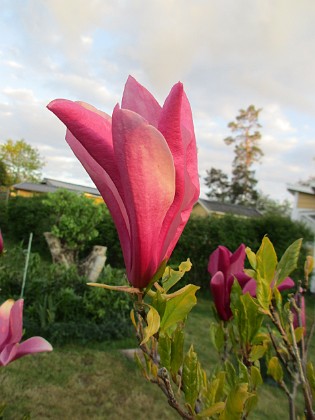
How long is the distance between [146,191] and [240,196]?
3459 cm

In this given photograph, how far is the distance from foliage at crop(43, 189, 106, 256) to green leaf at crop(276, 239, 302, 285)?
7276 millimetres

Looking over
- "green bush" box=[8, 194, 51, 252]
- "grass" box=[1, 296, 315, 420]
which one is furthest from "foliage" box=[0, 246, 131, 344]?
"green bush" box=[8, 194, 51, 252]

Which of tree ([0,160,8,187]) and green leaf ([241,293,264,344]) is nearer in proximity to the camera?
green leaf ([241,293,264,344])

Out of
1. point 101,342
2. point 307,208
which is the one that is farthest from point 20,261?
point 307,208

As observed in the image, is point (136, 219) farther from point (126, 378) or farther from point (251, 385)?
point (126, 378)

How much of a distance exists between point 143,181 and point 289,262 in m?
0.41

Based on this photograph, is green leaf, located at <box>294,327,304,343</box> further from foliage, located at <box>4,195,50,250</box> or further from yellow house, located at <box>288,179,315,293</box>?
yellow house, located at <box>288,179,315,293</box>

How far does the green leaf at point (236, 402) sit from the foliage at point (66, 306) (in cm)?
436

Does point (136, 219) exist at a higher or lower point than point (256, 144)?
lower

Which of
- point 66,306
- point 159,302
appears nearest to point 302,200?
point 66,306

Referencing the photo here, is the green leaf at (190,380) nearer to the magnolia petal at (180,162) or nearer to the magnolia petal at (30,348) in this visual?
the magnolia petal at (180,162)

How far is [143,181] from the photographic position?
421mm

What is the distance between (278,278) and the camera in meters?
0.73

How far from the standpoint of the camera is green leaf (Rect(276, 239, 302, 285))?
71cm
